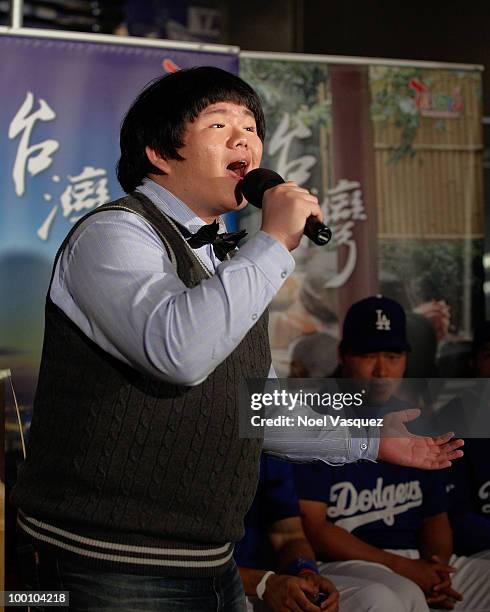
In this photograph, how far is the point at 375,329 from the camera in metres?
2.61

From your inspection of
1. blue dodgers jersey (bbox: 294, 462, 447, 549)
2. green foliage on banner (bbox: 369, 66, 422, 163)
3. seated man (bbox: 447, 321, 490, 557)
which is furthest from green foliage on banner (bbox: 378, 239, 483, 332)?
blue dodgers jersey (bbox: 294, 462, 447, 549)

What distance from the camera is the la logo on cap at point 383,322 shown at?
2611mm

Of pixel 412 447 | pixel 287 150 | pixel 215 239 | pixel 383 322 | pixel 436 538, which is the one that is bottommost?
pixel 436 538

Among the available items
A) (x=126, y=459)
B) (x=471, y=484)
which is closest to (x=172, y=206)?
(x=126, y=459)

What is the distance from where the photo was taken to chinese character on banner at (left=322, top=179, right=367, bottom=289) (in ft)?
9.99

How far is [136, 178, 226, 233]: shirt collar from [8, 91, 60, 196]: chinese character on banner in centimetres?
164

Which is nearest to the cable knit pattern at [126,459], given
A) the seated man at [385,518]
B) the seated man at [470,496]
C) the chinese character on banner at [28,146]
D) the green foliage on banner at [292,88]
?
the seated man at [385,518]

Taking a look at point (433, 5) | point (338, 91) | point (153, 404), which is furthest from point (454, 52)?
point (153, 404)

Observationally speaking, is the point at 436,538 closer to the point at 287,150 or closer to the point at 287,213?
the point at 287,150

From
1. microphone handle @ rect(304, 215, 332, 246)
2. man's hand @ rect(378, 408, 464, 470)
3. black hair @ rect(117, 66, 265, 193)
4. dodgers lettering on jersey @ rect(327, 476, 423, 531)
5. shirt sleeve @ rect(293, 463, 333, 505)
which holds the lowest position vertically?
dodgers lettering on jersey @ rect(327, 476, 423, 531)

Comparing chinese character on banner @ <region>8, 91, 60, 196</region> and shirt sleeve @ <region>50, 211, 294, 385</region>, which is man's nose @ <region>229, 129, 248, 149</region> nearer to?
shirt sleeve @ <region>50, 211, 294, 385</region>

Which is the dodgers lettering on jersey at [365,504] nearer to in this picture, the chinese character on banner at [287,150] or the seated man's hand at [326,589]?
the seated man's hand at [326,589]

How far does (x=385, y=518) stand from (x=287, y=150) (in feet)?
4.35

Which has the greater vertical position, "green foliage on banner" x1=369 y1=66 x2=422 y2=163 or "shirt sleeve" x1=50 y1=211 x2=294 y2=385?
"green foliage on banner" x1=369 y1=66 x2=422 y2=163
